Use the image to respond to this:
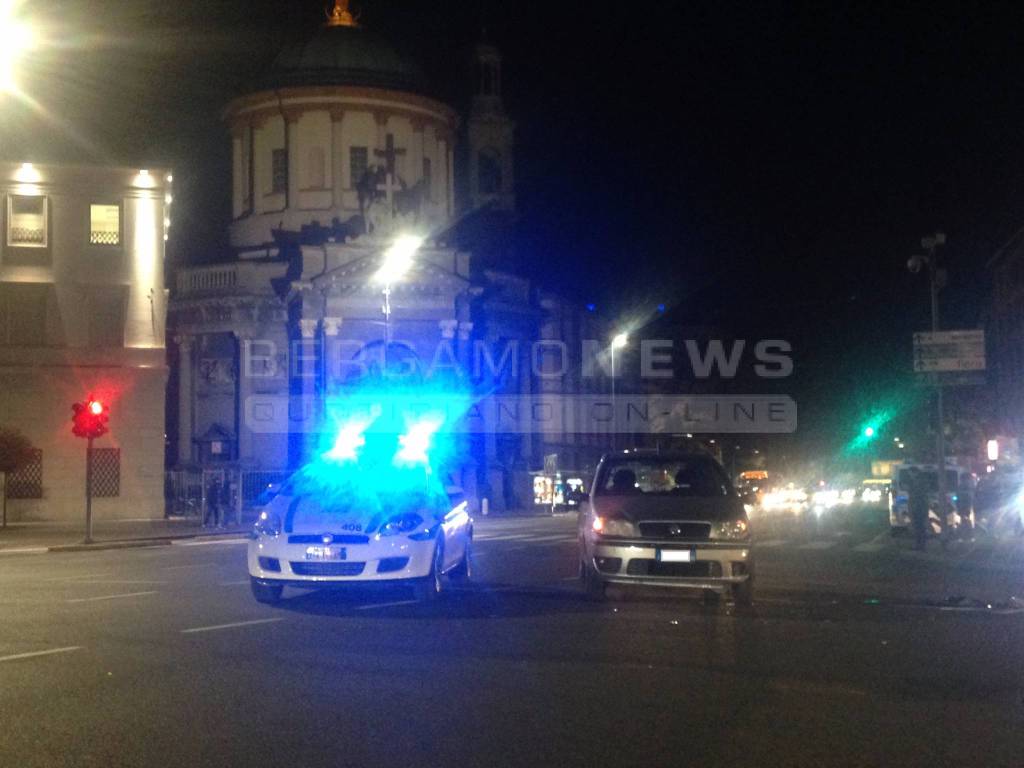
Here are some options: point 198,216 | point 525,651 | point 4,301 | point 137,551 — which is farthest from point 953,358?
point 198,216

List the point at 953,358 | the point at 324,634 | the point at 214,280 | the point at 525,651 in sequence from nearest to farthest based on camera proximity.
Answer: the point at 525,651
the point at 324,634
the point at 953,358
the point at 214,280

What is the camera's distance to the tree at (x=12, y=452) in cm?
3997

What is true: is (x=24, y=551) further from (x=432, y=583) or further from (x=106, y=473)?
(x=106, y=473)

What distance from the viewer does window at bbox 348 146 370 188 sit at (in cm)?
6538

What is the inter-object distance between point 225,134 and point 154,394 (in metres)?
27.5

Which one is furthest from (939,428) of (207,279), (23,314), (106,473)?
(207,279)

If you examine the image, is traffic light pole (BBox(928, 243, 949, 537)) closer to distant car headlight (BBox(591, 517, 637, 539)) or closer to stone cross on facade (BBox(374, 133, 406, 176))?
distant car headlight (BBox(591, 517, 637, 539))

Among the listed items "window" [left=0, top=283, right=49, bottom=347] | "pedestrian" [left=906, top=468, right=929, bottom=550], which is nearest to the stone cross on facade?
"window" [left=0, top=283, right=49, bottom=347]

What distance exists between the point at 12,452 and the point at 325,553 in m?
28.4

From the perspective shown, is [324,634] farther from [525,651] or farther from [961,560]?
[961,560]

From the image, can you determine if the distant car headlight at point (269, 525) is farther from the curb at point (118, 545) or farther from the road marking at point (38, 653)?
the curb at point (118, 545)

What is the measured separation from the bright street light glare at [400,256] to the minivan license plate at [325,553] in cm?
4323

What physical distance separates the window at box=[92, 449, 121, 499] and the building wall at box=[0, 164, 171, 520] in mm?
173

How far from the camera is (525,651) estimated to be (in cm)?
1138
